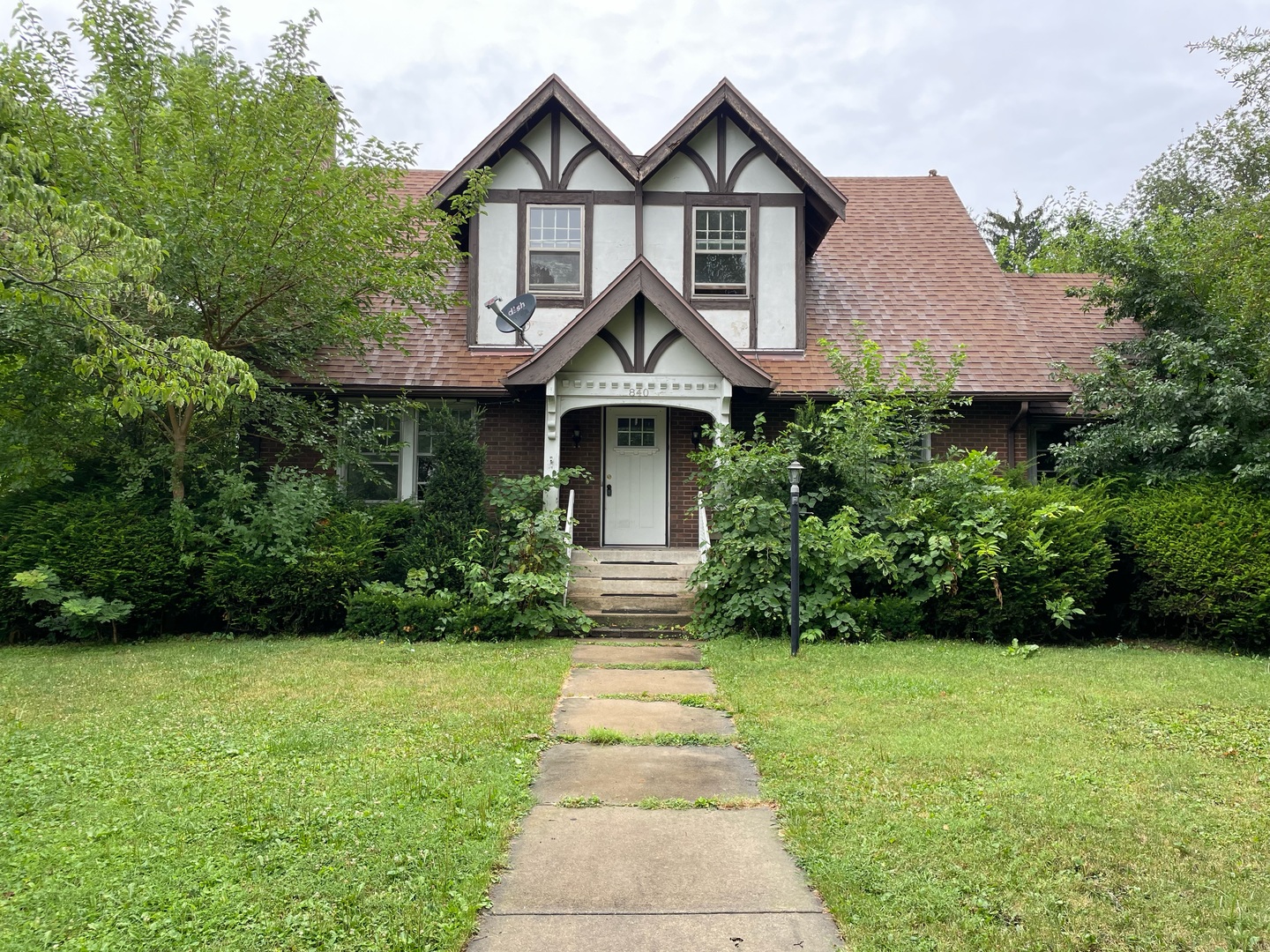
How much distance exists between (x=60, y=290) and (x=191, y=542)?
17.6 feet

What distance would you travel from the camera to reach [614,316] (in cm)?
1224

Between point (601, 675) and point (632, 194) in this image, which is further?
point (632, 194)

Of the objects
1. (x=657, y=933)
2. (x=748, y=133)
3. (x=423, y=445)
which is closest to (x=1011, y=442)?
(x=748, y=133)

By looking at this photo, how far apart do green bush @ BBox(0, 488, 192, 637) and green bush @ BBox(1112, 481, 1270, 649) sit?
11215 millimetres

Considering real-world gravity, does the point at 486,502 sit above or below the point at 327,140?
below

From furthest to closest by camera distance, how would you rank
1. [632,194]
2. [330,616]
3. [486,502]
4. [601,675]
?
1. [632,194]
2. [486,502]
3. [330,616]
4. [601,675]

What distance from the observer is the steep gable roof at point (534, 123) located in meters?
13.6

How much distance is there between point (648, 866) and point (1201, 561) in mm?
8642

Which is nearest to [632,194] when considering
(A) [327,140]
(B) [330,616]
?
(A) [327,140]

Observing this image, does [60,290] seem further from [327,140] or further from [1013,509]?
[1013,509]

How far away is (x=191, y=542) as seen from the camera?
10.7 m

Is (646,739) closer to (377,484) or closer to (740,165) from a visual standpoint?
(377,484)

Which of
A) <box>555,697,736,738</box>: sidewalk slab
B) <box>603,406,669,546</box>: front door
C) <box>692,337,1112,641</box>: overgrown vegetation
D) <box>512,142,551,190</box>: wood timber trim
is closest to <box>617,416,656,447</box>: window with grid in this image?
<box>603,406,669,546</box>: front door

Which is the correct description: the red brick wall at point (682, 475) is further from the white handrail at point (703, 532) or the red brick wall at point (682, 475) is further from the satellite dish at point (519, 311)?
the satellite dish at point (519, 311)
